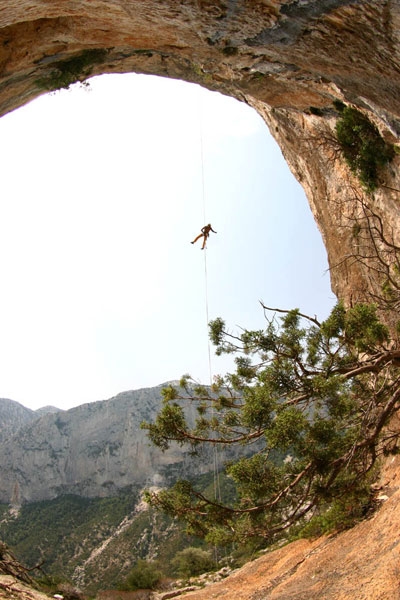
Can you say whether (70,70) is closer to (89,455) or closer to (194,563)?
(194,563)

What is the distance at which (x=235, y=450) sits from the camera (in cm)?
6525

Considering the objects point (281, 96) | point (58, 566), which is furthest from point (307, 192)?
point (58, 566)

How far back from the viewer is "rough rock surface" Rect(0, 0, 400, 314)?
3.86 metres

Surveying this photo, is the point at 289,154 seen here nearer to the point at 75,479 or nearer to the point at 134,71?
the point at 134,71

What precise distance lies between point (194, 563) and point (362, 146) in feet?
100

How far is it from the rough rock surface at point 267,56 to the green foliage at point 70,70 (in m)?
0.03

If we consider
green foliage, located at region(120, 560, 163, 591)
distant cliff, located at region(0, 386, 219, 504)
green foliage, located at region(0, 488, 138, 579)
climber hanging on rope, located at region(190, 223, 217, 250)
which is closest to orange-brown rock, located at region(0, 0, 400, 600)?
climber hanging on rope, located at region(190, 223, 217, 250)

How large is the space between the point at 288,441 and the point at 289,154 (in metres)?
10.5

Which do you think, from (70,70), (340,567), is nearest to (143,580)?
(340,567)

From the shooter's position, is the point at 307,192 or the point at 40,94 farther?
the point at 307,192

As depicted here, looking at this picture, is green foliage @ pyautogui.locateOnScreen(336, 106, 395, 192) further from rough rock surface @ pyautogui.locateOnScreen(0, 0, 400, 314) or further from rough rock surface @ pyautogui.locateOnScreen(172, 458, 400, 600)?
rough rock surface @ pyautogui.locateOnScreen(172, 458, 400, 600)

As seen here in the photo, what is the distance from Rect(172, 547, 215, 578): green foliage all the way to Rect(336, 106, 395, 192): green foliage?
27.3 meters

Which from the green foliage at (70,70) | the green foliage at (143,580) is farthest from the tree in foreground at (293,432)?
the green foliage at (143,580)

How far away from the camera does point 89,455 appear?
3093 inches
